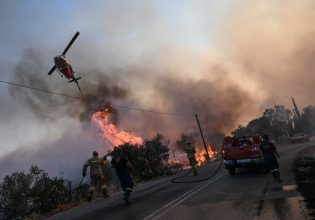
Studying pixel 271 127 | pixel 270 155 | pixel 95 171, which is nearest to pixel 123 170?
pixel 95 171

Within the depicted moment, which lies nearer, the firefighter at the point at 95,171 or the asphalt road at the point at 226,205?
the asphalt road at the point at 226,205

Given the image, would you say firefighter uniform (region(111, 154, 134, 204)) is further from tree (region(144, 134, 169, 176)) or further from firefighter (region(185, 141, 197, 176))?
tree (region(144, 134, 169, 176))

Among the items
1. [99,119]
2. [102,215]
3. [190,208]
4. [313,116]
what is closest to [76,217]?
[102,215]

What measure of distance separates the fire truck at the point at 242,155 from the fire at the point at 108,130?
39244 millimetres

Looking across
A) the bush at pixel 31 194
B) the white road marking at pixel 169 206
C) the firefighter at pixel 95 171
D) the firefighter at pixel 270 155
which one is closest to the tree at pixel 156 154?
the bush at pixel 31 194

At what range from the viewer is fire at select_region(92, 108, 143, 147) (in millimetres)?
58875

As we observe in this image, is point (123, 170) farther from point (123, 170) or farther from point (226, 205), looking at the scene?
point (226, 205)

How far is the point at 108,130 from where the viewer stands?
197 ft

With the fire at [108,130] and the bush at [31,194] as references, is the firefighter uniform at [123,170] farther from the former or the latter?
the fire at [108,130]

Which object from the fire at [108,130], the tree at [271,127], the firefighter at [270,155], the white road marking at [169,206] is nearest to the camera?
the white road marking at [169,206]

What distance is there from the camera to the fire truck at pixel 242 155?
17.8m

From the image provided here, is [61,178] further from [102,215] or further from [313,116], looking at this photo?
[313,116]

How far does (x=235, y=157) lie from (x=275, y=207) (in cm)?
938

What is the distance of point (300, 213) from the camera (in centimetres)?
792
